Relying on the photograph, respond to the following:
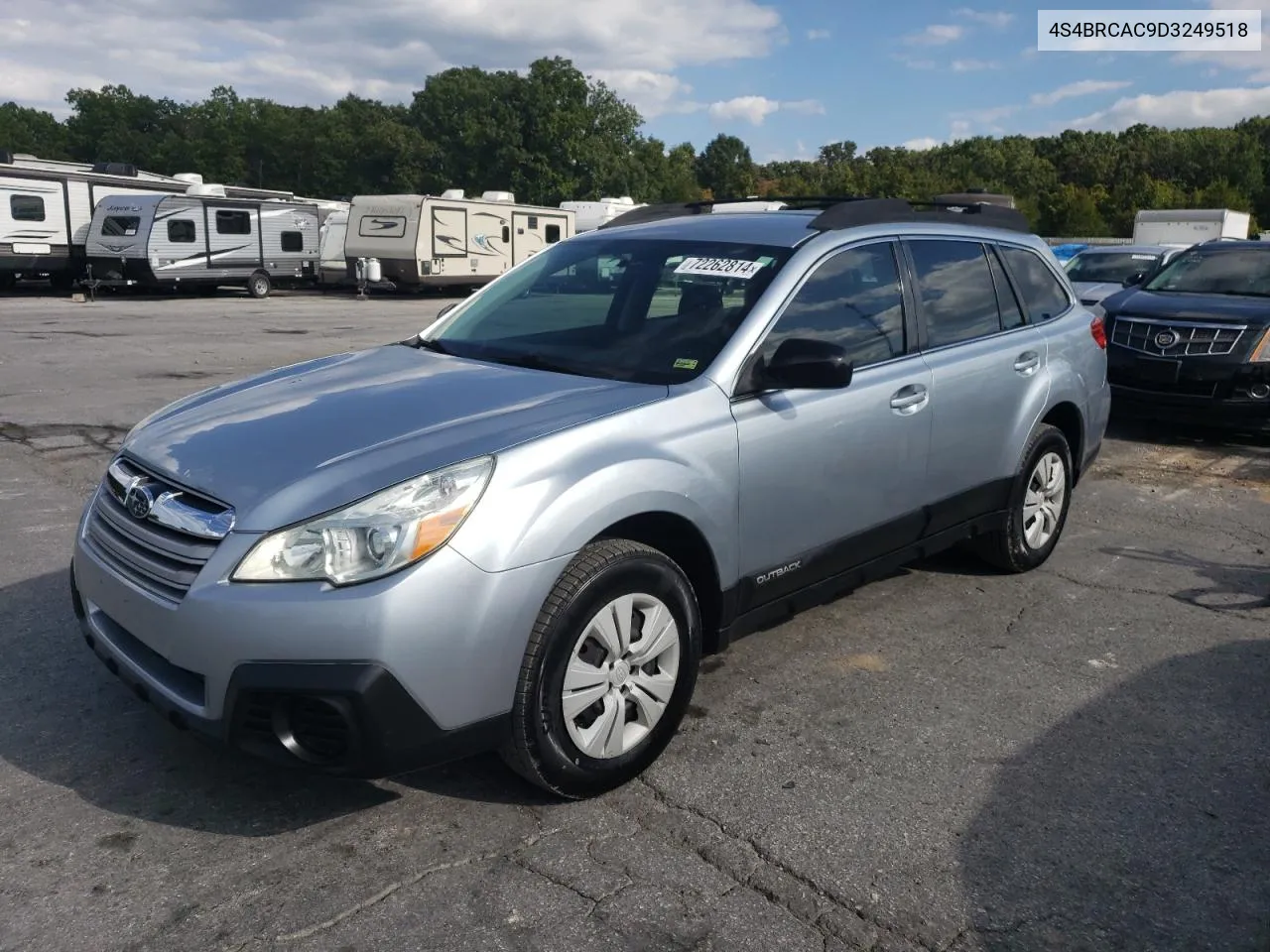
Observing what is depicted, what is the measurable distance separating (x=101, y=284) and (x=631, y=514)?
2684 cm

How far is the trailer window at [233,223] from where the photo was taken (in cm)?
2689

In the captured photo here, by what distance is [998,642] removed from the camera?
15.2 ft

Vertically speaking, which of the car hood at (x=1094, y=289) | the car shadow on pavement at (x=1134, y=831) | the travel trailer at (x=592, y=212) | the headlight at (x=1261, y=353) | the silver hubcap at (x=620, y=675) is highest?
the travel trailer at (x=592, y=212)

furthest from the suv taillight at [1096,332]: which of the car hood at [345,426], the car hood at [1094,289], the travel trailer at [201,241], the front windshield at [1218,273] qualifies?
the travel trailer at [201,241]

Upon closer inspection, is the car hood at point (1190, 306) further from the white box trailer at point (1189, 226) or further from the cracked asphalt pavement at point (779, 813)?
the white box trailer at point (1189, 226)

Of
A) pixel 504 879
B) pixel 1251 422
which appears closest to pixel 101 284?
pixel 1251 422

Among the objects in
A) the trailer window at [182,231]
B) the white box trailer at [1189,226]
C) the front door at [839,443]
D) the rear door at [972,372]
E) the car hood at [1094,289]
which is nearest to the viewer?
the front door at [839,443]

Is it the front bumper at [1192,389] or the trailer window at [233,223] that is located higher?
the trailer window at [233,223]

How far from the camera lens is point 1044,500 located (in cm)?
550

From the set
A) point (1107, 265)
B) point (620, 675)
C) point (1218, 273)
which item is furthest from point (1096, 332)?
point (1107, 265)

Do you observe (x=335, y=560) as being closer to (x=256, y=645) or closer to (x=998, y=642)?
(x=256, y=645)

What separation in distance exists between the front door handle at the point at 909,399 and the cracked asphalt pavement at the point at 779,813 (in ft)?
3.40

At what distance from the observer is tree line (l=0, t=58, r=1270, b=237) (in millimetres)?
65375

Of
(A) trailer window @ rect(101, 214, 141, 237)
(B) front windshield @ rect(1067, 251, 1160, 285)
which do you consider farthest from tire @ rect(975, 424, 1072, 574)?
(A) trailer window @ rect(101, 214, 141, 237)
